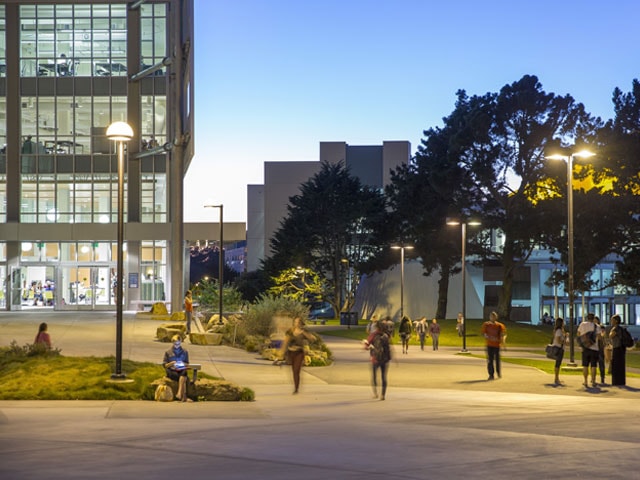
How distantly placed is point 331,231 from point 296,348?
69.8 metres

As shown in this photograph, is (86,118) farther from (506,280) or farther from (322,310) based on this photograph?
(322,310)

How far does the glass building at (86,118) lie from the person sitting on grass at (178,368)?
138 feet

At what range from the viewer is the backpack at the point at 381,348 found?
20.8 meters

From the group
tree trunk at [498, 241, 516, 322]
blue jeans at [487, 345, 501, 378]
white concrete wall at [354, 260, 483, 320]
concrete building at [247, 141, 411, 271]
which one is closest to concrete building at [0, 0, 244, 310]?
tree trunk at [498, 241, 516, 322]

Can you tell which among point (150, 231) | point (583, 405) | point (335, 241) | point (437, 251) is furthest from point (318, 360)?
point (335, 241)

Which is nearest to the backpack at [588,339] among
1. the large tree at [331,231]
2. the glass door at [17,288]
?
the glass door at [17,288]

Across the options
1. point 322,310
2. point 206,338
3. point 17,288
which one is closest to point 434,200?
point 17,288

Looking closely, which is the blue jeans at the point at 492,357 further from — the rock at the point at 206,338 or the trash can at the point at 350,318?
the trash can at the point at 350,318

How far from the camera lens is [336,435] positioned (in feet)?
43.7

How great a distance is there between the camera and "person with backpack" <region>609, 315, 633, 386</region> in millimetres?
24516

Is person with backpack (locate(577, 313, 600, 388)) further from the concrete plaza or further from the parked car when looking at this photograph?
the parked car

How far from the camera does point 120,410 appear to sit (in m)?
16.5

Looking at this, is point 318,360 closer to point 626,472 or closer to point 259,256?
point 626,472

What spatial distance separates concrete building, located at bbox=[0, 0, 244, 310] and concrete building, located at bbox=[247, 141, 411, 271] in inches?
2560
